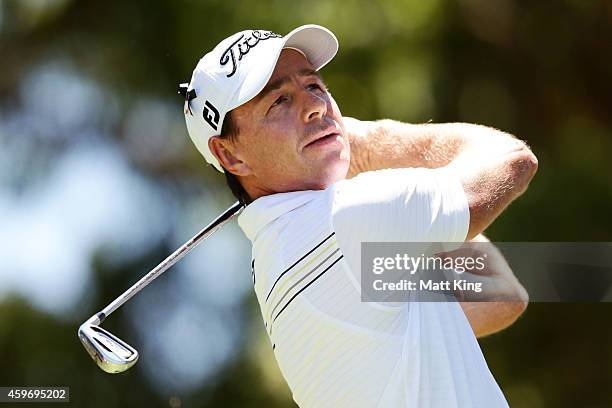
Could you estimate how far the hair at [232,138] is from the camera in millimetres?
2059

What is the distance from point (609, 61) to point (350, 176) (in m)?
3.27

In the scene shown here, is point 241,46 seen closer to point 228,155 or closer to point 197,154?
point 228,155

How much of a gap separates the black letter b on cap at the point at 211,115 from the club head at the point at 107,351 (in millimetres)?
391

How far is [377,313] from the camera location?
1842 millimetres

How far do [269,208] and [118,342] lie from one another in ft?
1.39

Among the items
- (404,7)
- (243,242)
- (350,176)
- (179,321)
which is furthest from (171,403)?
(350,176)

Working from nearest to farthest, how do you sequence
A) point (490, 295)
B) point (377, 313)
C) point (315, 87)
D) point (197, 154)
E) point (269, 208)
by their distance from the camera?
point (377, 313)
point (269, 208)
point (315, 87)
point (490, 295)
point (197, 154)

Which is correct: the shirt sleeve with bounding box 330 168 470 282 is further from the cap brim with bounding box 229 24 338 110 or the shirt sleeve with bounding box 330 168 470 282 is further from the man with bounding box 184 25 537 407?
the cap brim with bounding box 229 24 338 110

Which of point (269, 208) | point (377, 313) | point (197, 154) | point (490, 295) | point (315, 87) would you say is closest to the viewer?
point (377, 313)

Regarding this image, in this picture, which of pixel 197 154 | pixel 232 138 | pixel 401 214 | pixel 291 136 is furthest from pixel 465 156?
pixel 197 154

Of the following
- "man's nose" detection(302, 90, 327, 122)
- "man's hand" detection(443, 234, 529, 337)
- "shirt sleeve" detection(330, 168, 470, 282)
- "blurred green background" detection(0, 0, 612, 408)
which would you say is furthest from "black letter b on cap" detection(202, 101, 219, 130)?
"blurred green background" detection(0, 0, 612, 408)

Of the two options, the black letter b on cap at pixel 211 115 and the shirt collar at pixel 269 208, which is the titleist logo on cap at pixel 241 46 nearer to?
the black letter b on cap at pixel 211 115

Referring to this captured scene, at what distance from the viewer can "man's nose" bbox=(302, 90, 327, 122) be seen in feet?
6.55

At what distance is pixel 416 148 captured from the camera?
2.09 metres
